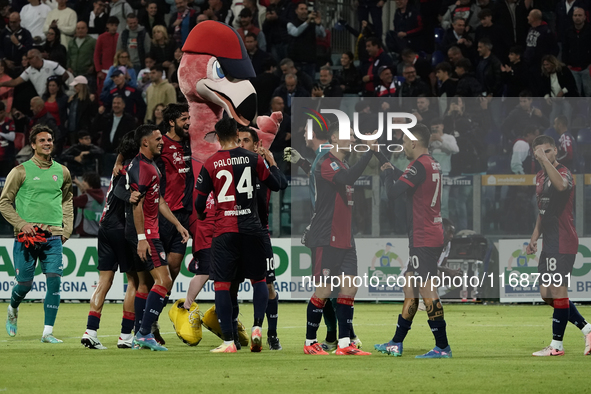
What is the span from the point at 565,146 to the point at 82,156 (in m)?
8.17

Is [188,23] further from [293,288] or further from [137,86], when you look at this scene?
[293,288]

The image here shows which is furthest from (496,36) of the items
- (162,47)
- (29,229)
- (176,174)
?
(29,229)

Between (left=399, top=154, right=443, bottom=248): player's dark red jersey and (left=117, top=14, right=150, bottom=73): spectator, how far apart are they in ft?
37.3

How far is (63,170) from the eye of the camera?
1018cm

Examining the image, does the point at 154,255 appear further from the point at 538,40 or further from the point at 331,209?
the point at 538,40

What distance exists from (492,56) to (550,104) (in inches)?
61.8

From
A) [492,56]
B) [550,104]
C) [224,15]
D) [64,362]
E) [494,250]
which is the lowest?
[64,362]

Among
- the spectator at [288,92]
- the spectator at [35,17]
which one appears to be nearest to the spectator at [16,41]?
the spectator at [35,17]

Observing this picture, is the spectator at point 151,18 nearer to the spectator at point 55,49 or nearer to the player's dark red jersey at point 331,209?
the spectator at point 55,49

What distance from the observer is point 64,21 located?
1978 centimetres

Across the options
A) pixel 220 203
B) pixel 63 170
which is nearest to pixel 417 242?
pixel 220 203

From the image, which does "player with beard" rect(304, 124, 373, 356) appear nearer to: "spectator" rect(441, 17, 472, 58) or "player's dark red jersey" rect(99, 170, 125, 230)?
"player's dark red jersey" rect(99, 170, 125, 230)

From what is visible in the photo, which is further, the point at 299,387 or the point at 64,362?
the point at 64,362

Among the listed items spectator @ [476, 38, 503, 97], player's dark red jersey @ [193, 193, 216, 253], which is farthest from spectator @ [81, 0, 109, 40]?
player's dark red jersey @ [193, 193, 216, 253]
